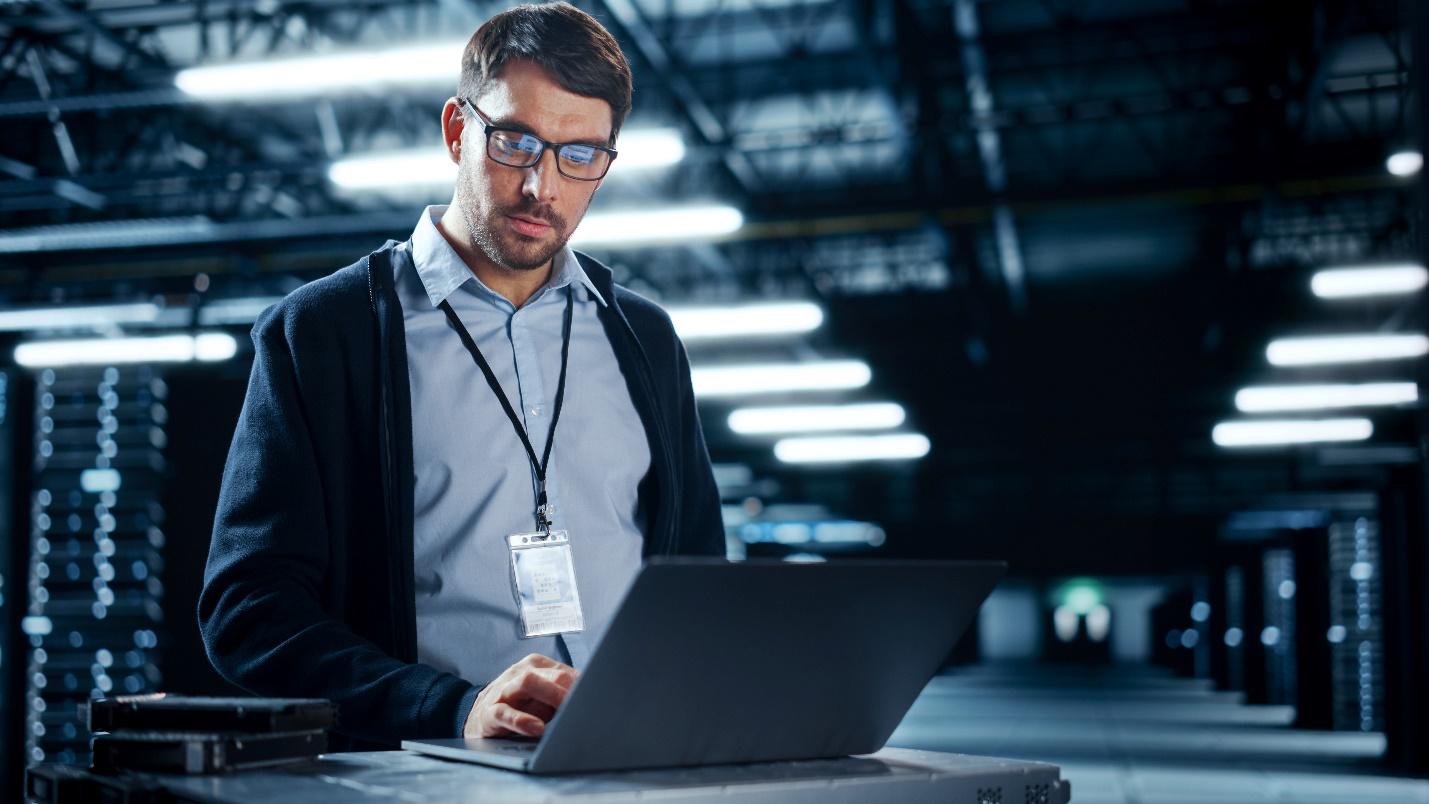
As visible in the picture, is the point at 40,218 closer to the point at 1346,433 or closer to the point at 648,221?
the point at 648,221

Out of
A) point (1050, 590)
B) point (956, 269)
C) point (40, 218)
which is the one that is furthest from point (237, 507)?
point (1050, 590)

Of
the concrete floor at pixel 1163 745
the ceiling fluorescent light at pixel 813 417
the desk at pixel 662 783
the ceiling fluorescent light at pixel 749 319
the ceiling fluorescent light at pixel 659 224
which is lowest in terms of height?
the concrete floor at pixel 1163 745

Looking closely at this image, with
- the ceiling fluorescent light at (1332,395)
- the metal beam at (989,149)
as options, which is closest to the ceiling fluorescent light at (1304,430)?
the ceiling fluorescent light at (1332,395)

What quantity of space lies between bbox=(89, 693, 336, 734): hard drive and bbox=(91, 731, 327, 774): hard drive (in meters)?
0.01

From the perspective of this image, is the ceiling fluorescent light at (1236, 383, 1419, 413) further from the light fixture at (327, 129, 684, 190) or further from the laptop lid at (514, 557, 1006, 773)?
the laptop lid at (514, 557, 1006, 773)

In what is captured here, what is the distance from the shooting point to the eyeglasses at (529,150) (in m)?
1.51

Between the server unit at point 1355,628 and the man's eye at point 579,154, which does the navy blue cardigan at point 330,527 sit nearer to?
the man's eye at point 579,154

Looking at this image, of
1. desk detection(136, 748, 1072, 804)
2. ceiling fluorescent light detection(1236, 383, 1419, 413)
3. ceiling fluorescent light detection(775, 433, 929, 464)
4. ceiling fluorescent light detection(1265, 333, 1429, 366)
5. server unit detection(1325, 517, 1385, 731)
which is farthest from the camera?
ceiling fluorescent light detection(775, 433, 929, 464)

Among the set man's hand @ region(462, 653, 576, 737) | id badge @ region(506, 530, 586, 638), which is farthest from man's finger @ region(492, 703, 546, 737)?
id badge @ region(506, 530, 586, 638)

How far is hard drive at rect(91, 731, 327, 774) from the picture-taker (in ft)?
3.36

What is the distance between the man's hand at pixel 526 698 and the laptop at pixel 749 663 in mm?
14

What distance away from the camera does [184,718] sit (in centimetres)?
109

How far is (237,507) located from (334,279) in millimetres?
286

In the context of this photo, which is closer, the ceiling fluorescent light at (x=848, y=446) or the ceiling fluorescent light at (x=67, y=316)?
the ceiling fluorescent light at (x=67, y=316)
